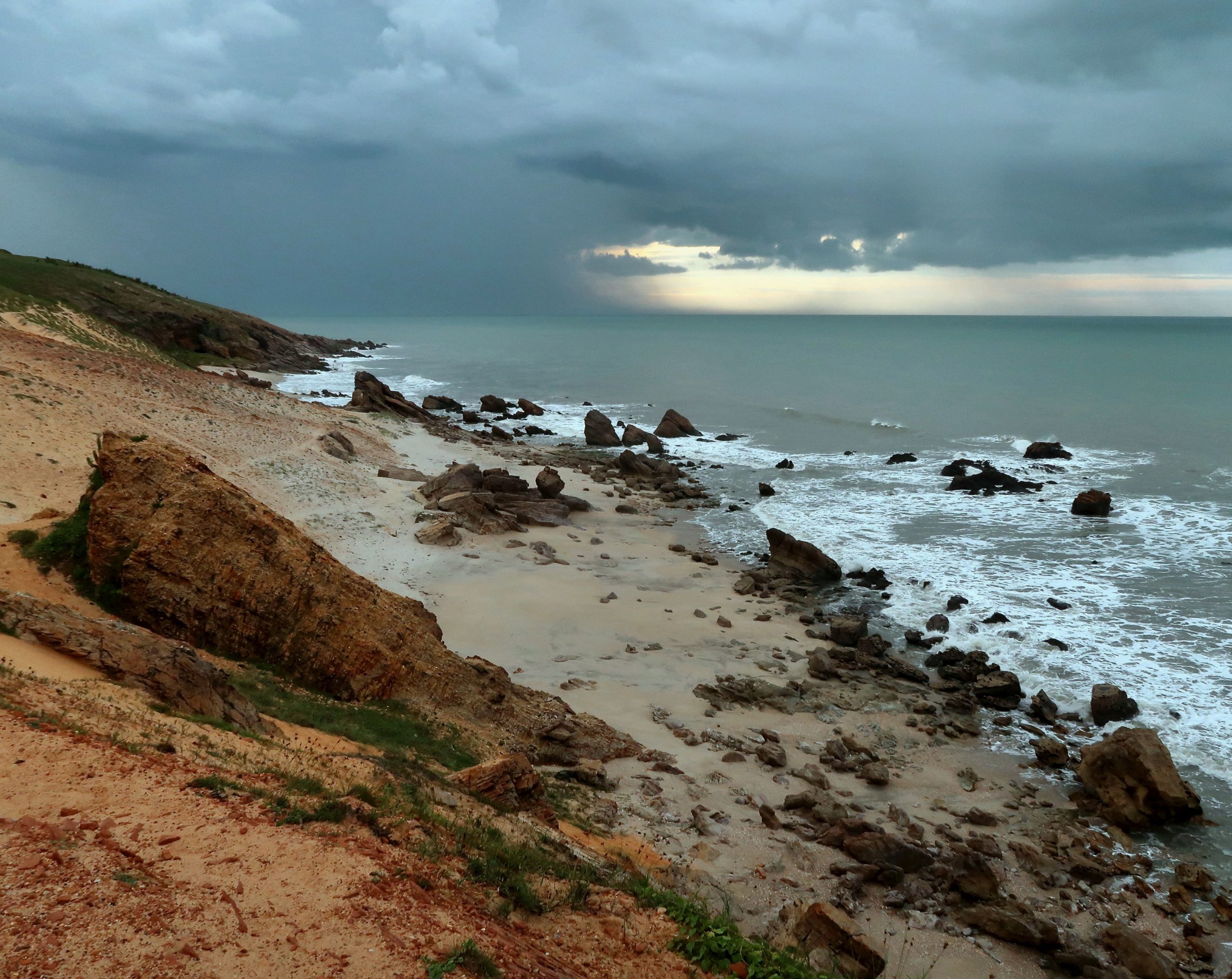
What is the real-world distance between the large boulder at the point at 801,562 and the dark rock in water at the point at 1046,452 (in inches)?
1062

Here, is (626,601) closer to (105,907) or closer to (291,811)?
(291,811)

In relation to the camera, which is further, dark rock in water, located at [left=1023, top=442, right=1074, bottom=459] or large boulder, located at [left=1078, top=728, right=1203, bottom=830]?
dark rock in water, located at [left=1023, top=442, right=1074, bottom=459]

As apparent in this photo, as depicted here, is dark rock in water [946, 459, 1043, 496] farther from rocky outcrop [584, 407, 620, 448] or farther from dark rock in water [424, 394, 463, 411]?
dark rock in water [424, 394, 463, 411]

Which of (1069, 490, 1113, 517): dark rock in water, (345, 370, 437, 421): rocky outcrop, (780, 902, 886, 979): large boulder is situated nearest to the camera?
(780, 902, 886, 979): large boulder

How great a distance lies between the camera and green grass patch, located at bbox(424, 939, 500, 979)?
5.12m

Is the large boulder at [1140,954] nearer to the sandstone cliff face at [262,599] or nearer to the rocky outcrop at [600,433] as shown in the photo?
the sandstone cliff face at [262,599]

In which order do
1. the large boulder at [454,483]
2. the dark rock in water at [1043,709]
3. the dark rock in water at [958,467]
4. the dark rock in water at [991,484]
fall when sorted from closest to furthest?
the dark rock in water at [1043,709] → the large boulder at [454,483] → the dark rock in water at [991,484] → the dark rock in water at [958,467]

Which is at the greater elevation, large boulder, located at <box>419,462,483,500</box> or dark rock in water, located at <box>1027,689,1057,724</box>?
large boulder, located at <box>419,462,483,500</box>

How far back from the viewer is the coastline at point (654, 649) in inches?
417

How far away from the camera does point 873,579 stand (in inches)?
951

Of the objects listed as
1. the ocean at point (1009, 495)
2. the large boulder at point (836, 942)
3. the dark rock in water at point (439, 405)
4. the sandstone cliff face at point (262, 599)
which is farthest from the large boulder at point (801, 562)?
the dark rock in water at point (439, 405)

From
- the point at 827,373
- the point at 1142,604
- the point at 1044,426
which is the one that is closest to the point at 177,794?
the point at 1142,604

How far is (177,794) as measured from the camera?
639 cm

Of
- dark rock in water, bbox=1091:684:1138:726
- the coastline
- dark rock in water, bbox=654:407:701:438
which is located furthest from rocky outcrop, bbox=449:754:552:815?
dark rock in water, bbox=654:407:701:438
